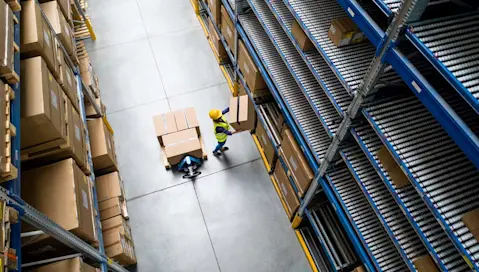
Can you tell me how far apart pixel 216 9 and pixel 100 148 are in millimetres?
2728

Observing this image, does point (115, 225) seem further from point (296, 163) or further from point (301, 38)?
point (301, 38)

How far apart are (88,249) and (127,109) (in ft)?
9.83

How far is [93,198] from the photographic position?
3.12 meters

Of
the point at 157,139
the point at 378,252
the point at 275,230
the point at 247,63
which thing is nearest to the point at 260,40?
the point at 247,63

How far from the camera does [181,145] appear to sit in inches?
172

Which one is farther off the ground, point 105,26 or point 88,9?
point 88,9

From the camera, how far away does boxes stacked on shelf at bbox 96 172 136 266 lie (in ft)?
11.0

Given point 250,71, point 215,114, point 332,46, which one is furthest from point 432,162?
point 215,114

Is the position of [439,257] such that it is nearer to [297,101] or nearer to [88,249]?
[297,101]

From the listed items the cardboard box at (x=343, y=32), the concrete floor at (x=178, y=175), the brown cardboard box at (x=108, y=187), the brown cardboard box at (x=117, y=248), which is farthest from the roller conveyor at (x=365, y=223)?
the brown cardboard box at (x=108, y=187)

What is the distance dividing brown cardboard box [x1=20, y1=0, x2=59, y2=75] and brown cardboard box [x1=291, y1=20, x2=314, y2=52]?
2311 mm

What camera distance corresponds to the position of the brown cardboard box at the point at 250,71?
3.89 m

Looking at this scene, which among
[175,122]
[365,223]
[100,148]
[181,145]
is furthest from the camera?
[175,122]

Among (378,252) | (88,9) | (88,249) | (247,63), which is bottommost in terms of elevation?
(378,252)
